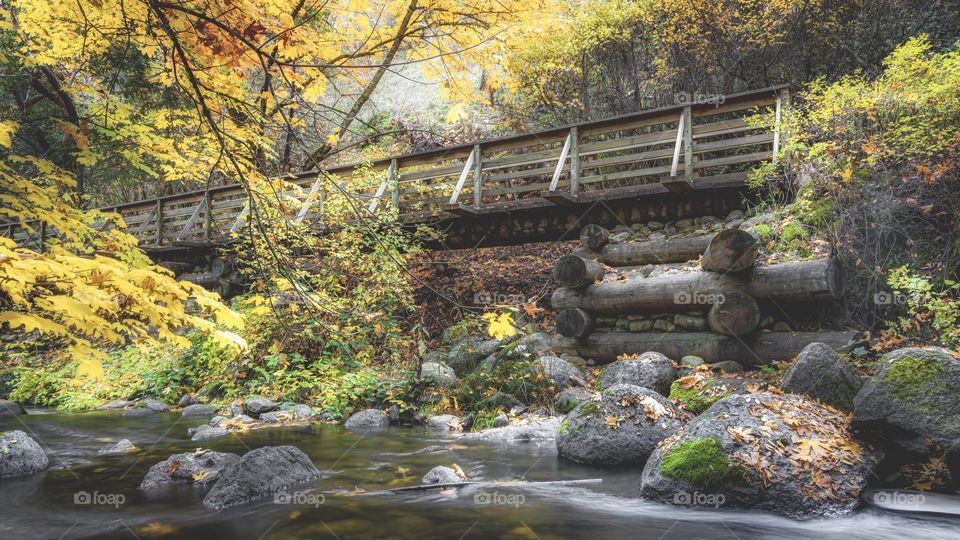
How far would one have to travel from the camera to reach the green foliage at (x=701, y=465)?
4.16 m

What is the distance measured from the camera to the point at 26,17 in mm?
4754

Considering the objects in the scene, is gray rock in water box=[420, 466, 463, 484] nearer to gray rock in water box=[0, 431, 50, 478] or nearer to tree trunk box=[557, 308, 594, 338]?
tree trunk box=[557, 308, 594, 338]

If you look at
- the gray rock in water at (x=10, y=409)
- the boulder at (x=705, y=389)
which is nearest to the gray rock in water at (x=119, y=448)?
the gray rock in water at (x=10, y=409)

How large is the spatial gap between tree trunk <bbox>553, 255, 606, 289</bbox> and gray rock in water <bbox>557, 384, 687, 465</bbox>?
2.94 meters

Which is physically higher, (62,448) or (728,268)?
(728,268)

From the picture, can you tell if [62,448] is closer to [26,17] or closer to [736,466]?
[26,17]

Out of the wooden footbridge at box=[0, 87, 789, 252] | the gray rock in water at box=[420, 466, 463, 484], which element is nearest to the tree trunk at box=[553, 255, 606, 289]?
the wooden footbridge at box=[0, 87, 789, 252]

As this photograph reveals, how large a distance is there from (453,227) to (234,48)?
888cm

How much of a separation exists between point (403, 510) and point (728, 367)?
15.2 ft

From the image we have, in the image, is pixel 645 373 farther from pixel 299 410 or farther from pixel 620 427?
pixel 299 410

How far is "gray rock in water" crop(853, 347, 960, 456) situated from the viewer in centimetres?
405

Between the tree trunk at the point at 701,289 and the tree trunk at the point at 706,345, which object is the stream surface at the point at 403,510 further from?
the tree trunk at the point at 701,289

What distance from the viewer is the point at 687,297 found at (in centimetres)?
750

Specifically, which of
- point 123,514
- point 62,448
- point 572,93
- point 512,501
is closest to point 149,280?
point 123,514
